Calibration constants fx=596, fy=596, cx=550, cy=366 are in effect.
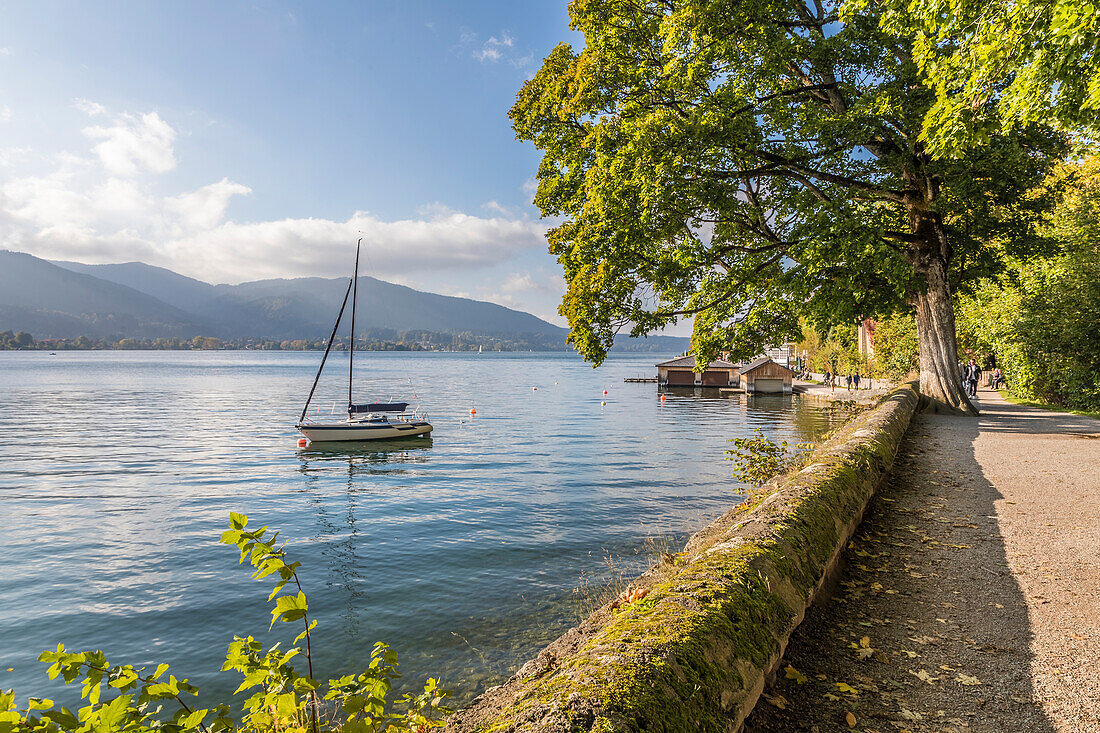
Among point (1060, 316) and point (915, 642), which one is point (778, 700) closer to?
point (915, 642)

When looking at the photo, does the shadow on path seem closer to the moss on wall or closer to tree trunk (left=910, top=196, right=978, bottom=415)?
the moss on wall

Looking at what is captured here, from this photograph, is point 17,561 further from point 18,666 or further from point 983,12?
point 983,12

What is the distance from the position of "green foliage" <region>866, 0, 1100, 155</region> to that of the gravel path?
560 centimetres

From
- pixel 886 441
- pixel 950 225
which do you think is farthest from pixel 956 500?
pixel 950 225

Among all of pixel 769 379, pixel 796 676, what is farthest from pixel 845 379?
pixel 796 676

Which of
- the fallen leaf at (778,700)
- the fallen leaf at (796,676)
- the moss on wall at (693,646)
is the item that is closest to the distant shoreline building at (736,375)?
the moss on wall at (693,646)

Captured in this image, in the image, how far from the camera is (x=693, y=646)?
3.08 m

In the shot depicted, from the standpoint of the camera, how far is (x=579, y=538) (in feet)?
44.7

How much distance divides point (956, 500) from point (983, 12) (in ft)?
25.3

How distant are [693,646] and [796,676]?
127 centimetres

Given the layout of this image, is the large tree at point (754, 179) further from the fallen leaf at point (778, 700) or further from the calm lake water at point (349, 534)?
the fallen leaf at point (778, 700)

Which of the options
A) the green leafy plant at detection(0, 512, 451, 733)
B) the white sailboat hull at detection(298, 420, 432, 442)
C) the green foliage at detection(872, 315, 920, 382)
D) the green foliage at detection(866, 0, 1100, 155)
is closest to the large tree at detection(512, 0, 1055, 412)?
the green foliage at detection(866, 0, 1100, 155)

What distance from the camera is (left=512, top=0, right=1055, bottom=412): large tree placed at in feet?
48.9

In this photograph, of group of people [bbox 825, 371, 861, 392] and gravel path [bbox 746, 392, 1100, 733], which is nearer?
gravel path [bbox 746, 392, 1100, 733]
